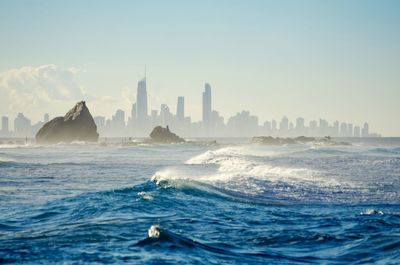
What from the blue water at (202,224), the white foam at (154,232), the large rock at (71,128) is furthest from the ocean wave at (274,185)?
the large rock at (71,128)

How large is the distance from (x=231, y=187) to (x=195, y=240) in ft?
36.0

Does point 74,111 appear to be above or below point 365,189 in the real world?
above

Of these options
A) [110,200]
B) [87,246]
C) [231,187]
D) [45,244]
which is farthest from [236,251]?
[231,187]

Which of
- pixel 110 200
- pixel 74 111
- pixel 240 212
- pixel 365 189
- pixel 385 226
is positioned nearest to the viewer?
pixel 385 226

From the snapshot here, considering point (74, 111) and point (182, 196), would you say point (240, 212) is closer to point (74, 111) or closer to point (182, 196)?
point (182, 196)

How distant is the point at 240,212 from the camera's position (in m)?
14.6

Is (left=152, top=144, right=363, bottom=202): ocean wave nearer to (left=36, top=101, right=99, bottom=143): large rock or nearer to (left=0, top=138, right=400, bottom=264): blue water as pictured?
(left=0, top=138, right=400, bottom=264): blue water

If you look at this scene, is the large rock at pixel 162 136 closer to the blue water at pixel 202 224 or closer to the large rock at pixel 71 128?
the large rock at pixel 71 128

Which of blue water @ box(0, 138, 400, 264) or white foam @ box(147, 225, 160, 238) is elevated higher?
white foam @ box(147, 225, 160, 238)

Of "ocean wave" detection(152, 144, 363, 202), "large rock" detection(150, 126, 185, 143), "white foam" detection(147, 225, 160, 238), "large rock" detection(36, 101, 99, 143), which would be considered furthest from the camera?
"large rock" detection(150, 126, 185, 143)

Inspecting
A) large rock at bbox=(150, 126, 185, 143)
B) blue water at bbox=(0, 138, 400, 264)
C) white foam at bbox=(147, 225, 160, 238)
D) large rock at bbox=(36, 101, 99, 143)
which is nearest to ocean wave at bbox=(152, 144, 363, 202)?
blue water at bbox=(0, 138, 400, 264)

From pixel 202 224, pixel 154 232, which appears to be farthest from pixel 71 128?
pixel 154 232

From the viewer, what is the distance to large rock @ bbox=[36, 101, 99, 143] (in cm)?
11862

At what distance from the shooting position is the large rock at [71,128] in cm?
11862
